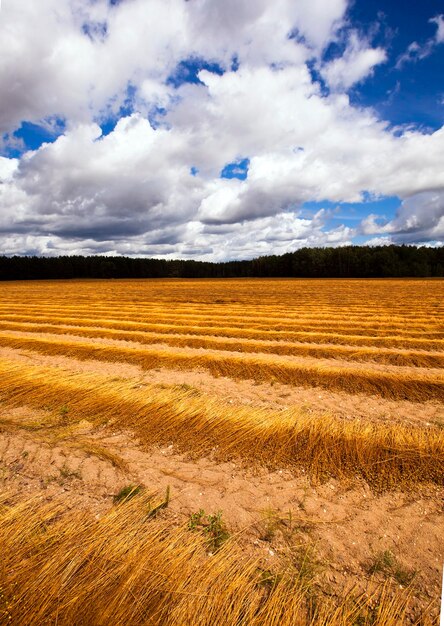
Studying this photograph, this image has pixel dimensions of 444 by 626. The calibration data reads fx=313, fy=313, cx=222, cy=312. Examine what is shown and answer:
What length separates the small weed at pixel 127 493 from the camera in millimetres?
4023

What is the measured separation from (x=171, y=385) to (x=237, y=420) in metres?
2.76

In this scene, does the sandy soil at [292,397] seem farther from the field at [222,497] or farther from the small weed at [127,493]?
the small weed at [127,493]

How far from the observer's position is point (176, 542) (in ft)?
10.9

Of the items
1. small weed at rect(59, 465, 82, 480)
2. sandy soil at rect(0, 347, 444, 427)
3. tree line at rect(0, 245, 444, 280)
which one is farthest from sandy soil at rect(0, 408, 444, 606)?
tree line at rect(0, 245, 444, 280)

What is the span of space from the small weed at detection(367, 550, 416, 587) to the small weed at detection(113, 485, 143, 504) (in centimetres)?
282

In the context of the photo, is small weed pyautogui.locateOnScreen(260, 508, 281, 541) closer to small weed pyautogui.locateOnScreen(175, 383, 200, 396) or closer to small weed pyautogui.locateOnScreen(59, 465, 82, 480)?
small weed pyautogui.locateOnScreen(59, 465, 82, 480)

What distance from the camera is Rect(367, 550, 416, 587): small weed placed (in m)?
3.03

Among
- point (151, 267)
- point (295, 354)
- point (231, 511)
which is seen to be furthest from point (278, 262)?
point (231, 511)

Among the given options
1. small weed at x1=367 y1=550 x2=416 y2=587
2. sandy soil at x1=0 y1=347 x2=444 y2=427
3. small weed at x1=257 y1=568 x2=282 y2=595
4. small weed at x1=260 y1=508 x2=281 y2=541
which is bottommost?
sandy soil at x1=0 y1=347 x2=444 y2=427

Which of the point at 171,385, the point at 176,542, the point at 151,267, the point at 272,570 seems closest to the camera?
the point at 272,570

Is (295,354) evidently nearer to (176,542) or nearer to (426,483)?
(426,483)

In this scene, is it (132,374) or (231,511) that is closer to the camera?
(231,511)

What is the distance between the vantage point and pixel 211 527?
11.6 ft

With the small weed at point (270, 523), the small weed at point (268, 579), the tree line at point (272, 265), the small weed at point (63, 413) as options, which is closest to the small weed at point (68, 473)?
the small weed at point (63, 413)
